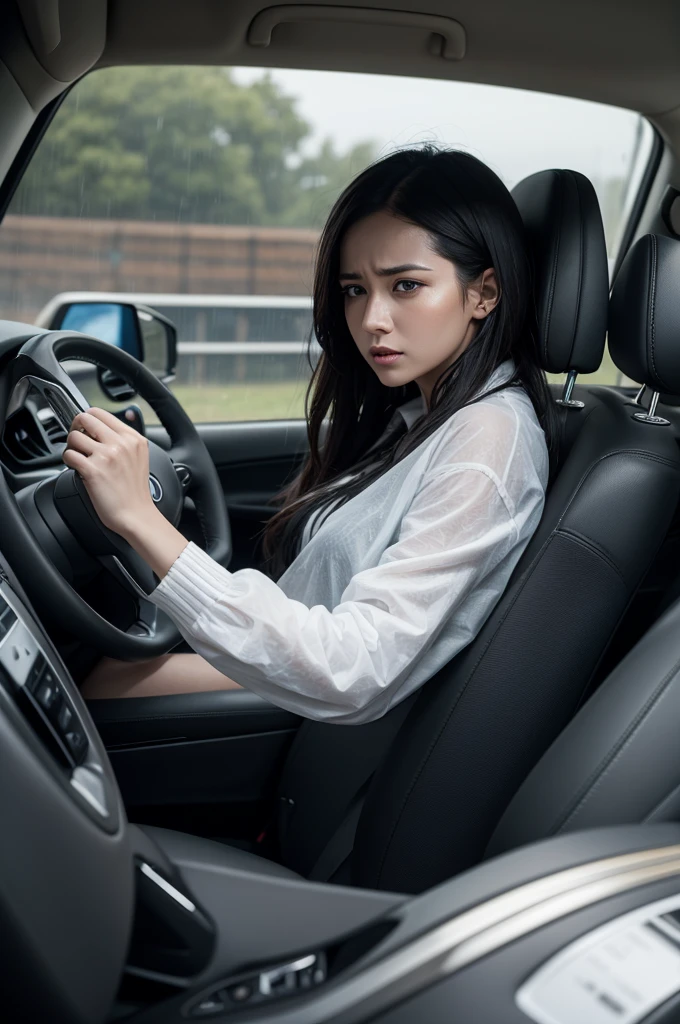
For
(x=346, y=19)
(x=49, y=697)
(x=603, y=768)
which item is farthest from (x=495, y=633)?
(x=346, y=19)

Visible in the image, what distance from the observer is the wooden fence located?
437cm

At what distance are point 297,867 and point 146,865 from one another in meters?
0.67

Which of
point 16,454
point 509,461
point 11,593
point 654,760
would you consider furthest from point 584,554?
point 16,454

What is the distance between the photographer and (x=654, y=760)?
1031 mm

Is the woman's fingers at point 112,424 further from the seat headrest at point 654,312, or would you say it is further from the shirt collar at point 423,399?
the seat headrest at point 654,312

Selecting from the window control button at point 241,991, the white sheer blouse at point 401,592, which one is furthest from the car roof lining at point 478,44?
the window control button at point 241,991

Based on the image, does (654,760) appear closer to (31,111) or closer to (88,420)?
(88,420)

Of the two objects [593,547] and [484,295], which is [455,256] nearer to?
[484,295]

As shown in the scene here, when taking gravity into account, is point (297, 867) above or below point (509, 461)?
below

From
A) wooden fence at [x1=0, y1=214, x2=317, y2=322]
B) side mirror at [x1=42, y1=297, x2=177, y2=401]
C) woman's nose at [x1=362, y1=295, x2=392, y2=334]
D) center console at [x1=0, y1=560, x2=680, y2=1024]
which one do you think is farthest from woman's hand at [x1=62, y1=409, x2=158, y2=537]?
wooden fence at [x1=0, y1=214, x2=317, y2=322]

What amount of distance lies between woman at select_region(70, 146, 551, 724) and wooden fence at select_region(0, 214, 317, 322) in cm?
275

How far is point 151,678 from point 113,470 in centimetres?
54

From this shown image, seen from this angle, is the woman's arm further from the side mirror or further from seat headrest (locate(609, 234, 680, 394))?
the side mirror

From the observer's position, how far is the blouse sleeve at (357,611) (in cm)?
120
